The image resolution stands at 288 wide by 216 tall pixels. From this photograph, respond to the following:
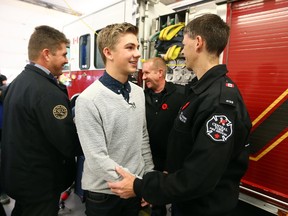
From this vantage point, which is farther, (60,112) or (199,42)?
(60,112)

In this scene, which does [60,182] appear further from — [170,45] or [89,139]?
[170,45]

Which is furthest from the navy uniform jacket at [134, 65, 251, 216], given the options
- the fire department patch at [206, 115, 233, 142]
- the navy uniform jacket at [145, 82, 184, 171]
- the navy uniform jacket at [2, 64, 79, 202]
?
the navy uniform jacket at [145, 82, 184, 171]

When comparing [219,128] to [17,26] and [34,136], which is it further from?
[17,26]

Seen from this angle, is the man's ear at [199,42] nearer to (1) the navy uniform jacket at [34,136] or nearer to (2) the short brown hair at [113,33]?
(2) the short brown hair at [113,33]

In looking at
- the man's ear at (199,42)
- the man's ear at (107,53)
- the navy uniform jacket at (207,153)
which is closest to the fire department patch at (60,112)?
the man's ear at (107,53)

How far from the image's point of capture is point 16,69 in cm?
822

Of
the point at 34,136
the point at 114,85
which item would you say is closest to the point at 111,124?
the point at 114,85

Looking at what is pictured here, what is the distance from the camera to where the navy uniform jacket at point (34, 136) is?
1679 millimetres

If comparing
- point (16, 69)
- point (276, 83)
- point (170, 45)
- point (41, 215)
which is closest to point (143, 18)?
point (170, 45)

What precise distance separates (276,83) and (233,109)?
2.73 ft

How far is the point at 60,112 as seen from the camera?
1709 millimetres

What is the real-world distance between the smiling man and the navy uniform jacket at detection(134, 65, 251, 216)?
10.7 inches

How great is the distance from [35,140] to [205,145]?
1.33 meters

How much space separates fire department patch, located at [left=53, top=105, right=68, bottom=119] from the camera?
66.4 inches
